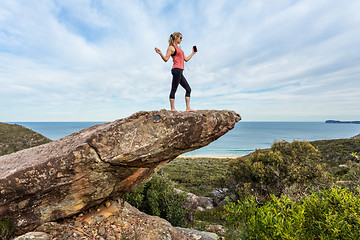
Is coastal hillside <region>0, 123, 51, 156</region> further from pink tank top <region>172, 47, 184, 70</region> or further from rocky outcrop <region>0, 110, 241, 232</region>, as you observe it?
pink tank top <region>172, 47, 184, 70</region>

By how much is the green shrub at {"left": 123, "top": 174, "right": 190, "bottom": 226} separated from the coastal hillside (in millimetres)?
33238

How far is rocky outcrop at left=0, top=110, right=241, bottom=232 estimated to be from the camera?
5477 mm

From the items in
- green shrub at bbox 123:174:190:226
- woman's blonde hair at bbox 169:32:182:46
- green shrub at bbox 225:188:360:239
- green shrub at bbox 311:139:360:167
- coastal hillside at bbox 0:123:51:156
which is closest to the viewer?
green shrub at bbox 225:188:360:239

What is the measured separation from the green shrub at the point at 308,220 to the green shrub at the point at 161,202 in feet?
21.5

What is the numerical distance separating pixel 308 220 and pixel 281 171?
34.1ft

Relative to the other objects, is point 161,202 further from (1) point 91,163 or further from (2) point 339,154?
(2) point 339,154

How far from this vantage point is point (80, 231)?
6.04 metres

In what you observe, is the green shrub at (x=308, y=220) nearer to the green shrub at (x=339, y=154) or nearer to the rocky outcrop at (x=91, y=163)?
the rocky outcrop at (x=91, y=163)

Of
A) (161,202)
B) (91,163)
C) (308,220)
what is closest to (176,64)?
(91,163)

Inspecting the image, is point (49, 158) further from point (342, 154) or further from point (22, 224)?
point (342, 154)

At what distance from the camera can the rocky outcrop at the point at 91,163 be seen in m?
5.48

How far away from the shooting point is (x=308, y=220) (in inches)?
173

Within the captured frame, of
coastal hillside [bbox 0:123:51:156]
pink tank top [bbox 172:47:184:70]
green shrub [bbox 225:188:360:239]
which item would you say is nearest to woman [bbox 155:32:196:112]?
pink tank top [bbox 172:47:184:70]

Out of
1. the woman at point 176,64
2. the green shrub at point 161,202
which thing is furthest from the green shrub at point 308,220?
the green shrub at point 161,202
